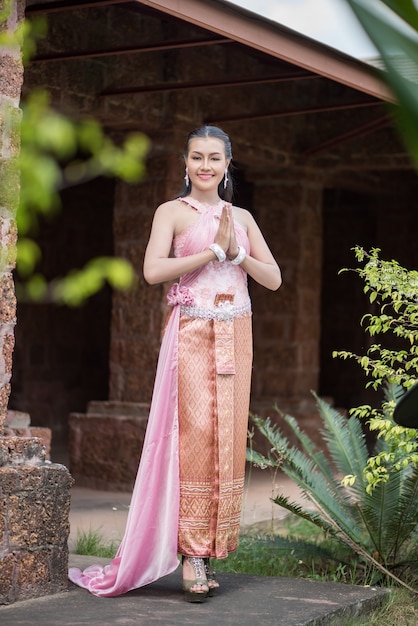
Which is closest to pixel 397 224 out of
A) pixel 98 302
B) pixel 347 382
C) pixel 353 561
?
pixel 347 382

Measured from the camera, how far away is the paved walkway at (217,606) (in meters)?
3.22

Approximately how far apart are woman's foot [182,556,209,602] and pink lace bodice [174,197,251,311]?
2.79 feet

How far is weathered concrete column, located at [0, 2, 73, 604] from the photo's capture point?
11.2 ft

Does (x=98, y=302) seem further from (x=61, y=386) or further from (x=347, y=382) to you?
(x=347, y=382)

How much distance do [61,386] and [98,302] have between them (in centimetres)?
100

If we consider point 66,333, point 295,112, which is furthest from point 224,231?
point 66,333

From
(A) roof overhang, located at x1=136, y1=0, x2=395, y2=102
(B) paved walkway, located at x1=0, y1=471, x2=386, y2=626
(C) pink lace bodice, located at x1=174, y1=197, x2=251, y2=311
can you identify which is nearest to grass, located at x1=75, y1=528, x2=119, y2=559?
(B) paved walkway, located at x1=0, y1=471, x2=386, y2=626

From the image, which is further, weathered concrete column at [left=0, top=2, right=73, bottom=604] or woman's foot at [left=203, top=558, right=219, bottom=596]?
woman's foot at [left=203, top=558, right=219, bottom=596]

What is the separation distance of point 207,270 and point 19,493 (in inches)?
37.7

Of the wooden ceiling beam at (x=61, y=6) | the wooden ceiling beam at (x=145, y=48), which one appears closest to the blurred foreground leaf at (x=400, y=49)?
the wooden ceiling beam at (x=61, y=6)

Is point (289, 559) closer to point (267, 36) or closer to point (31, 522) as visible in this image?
point (31, 522)

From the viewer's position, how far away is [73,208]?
405 inches

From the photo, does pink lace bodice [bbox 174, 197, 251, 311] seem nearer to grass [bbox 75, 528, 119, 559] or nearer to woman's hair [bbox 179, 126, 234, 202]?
woman's hair [bbox 179, 126, 234, 202]

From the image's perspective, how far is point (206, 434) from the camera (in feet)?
11.6
